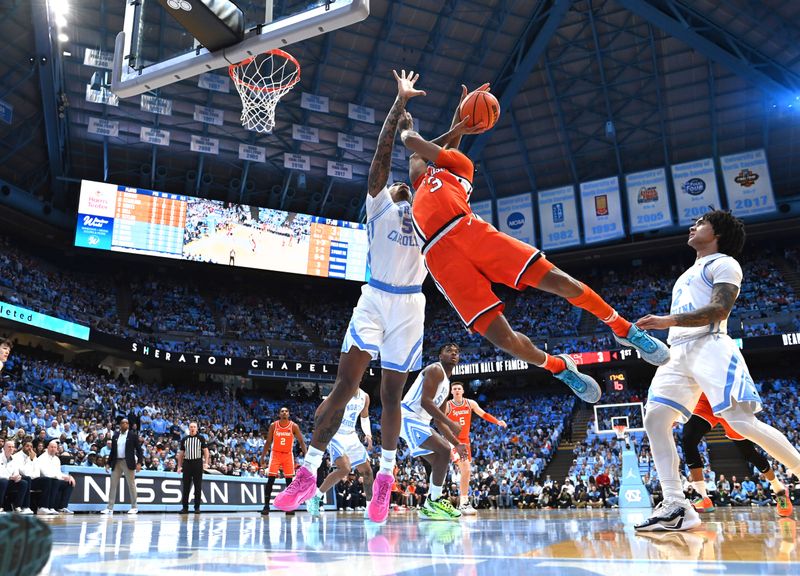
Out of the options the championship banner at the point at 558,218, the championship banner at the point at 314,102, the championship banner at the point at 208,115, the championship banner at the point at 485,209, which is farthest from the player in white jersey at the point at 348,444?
the championship banner at the point at 485,209

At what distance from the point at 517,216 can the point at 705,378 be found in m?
23.0

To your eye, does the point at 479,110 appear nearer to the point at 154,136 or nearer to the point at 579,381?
the point at 579,381

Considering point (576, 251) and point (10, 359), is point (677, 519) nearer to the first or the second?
point (10, 359)

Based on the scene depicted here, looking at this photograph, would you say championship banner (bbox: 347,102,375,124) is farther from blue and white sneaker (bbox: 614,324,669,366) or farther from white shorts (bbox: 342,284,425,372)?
blue and white sneaker (bbox: 614,324,669,366)

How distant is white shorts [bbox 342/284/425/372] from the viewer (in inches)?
173

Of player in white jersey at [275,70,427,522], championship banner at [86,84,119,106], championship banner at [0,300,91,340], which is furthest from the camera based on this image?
championship banner at [0,300,91,340]

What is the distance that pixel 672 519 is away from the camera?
346cm

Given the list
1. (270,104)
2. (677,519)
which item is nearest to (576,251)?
(270,104)

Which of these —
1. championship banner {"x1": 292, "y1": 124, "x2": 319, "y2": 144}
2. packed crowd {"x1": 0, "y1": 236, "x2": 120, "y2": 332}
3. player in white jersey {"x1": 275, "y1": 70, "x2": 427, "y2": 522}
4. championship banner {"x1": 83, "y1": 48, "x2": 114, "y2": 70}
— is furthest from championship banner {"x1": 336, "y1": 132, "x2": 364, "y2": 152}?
player in white jersey {"x1": 275, "y1": 70, "x2": 427, "y2": 522}

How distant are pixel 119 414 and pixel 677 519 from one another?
744 inches

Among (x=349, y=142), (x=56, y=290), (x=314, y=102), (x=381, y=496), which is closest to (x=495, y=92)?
(x=349, y=142)

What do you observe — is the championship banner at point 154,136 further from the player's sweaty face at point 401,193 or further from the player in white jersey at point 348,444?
the player's sweaty face at point 401,193

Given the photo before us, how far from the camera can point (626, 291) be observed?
28.5 meters

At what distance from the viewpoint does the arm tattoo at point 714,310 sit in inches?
136
